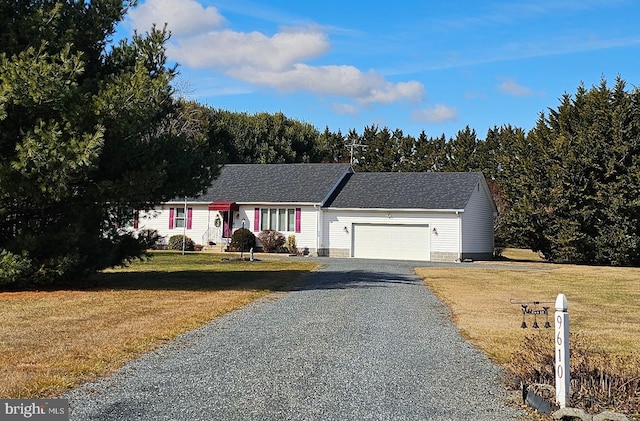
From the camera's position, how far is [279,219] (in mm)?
34312

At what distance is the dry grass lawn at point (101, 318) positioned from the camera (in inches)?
259

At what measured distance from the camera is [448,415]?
17.9ft

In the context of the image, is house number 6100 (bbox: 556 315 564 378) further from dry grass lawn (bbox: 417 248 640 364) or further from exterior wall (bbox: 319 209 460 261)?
exterior wall (bbox: 319 209 460 261)

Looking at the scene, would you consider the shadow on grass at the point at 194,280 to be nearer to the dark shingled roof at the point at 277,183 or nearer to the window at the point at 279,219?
the window at the point at 279,219

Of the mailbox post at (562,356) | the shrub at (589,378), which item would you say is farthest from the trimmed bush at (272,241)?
the mailbox post at (562,356)

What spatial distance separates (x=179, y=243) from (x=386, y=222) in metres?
12.1

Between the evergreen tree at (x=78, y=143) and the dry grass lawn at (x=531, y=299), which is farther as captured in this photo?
the evergreen tree at (x=78, y=143)

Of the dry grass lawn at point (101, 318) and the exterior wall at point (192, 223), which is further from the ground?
the exterior wall at point (192, 223)

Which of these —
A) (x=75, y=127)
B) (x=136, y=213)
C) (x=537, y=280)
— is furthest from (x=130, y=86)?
(x=537, y=280)

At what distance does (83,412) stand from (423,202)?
91.4 ft

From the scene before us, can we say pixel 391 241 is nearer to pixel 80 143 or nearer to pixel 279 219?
pixel 279 219

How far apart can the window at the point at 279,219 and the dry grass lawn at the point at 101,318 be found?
13247 millimetres

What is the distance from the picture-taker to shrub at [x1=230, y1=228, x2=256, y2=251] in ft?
110

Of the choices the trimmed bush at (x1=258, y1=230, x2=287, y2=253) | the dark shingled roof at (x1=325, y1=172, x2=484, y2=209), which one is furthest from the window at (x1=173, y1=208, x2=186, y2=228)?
the dark shingled roof at (x1=325, y1=172, x2=484, y2=209)
